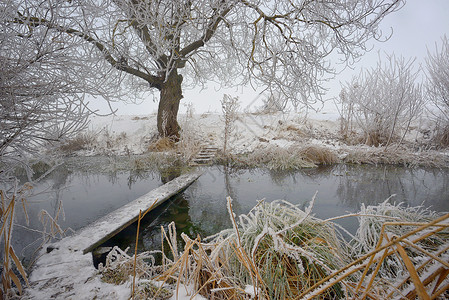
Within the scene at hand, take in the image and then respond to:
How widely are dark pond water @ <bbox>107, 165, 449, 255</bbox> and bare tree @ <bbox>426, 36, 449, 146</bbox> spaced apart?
3751mm

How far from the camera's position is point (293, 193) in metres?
3.54

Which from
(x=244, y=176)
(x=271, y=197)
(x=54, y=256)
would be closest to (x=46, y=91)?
(x=54, y=256)

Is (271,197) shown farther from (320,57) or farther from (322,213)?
(320,57)

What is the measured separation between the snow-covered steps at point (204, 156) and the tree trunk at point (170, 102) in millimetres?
1669

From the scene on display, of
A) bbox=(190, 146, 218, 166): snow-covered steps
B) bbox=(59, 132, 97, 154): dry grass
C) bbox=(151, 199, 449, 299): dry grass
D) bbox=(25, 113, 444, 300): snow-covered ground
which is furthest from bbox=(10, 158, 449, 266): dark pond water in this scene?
bbox=(59, 132, 97, 154): dry grass

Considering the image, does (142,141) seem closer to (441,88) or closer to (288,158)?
Result: (288,158)

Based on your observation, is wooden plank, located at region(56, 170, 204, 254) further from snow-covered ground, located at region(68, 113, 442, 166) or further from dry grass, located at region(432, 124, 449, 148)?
dry grass, located at region(432, 124, 449, 148)

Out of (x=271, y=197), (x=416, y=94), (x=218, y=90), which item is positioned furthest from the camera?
(x=218, y=90)

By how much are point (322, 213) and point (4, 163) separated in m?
3.38

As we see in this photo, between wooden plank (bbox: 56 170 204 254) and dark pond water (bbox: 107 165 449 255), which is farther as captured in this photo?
dark pond water (bbox: 107 165 449 255)

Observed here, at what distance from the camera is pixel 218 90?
24.5 feet

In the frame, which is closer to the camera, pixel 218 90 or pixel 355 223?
pixel 355 223

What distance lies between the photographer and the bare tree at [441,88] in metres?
7.41

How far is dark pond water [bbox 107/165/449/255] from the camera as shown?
263 cm
